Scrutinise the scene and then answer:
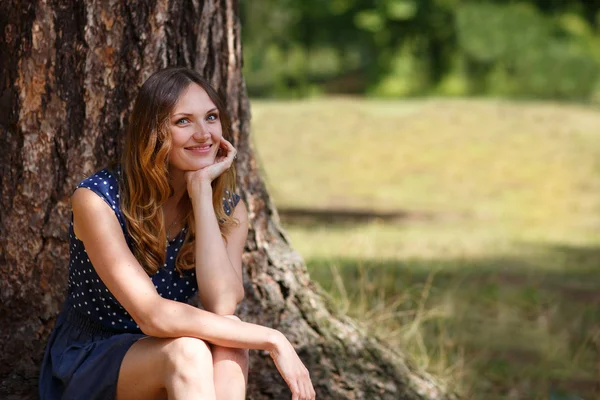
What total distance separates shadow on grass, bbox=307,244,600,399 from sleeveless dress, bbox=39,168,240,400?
160 cm

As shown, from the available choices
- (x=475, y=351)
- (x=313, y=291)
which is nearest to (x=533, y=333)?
(x=475, y=351)

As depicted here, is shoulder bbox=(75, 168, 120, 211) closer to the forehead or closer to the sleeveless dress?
the sleeveless dress

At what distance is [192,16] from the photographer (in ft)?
12.6

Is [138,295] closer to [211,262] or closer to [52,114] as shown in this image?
[211,262]

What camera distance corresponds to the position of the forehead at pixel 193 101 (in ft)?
10.7

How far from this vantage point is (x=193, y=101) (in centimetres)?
327

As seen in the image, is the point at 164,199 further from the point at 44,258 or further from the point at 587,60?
the point at 587,60

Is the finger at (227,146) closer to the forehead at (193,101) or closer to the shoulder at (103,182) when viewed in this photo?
the forehead at (193,101)

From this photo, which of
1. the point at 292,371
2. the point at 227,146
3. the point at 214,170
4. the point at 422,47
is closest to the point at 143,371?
the point at 292,371

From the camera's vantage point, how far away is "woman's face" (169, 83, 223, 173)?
3254 mm

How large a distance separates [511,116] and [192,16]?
12.7 metres

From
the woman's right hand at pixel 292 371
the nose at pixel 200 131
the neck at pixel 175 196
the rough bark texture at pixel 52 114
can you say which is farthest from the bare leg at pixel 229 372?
the rough bark texture at pixel 52 114

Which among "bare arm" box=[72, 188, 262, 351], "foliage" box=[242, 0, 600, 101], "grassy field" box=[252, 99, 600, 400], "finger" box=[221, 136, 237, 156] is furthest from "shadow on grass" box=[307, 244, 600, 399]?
"foliage" box=[242, 0, 600, 101]

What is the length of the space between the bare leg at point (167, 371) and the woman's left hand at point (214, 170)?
555mm
